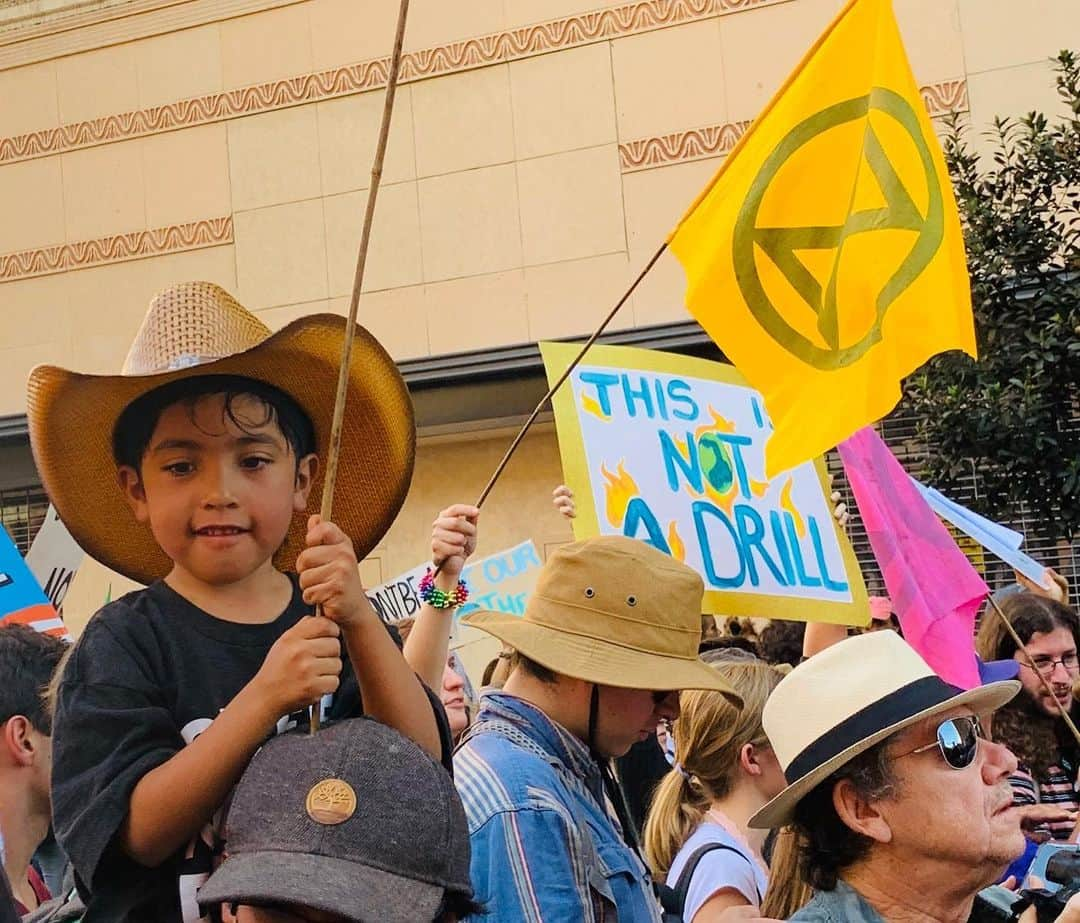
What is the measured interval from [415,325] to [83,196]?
345 centimetres

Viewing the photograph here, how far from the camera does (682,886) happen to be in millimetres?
4070

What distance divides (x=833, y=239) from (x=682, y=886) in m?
1.92

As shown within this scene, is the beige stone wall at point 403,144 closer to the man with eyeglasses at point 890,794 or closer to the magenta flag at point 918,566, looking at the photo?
the magenta flag at point 918,566

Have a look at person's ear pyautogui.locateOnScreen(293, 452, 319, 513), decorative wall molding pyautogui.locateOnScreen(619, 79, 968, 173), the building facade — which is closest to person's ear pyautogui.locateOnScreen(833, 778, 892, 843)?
person's ear pyautogui.locateOnScreen(293, 452, 319, 513)

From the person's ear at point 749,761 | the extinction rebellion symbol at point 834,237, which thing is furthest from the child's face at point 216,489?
the extinction rebellion symbol at point 834,237

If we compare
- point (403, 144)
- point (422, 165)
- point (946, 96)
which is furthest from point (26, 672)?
point (403, 144)

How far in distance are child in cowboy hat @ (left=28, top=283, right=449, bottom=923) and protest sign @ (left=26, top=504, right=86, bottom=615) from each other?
413 centimetres

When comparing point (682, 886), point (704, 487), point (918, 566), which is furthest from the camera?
point (704, 487)

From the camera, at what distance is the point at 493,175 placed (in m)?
13.1

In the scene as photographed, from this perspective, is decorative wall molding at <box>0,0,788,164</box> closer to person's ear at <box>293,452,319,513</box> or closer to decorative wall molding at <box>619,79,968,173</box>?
decorative wall molding at <box>619,79,968,173</box>

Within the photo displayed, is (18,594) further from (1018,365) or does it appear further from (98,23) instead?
(98,23)

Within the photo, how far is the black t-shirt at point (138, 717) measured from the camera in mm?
2246

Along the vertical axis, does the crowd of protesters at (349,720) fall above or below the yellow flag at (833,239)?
below

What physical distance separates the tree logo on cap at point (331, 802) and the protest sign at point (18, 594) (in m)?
3.46
